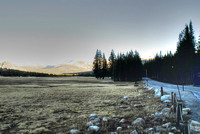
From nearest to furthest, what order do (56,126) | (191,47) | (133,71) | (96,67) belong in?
(56,126) → (191,47) → (133,71) → (96,67)

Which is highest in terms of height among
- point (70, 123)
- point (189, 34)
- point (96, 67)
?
point (189, 34)

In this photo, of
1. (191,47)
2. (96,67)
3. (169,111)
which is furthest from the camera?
(96,67)

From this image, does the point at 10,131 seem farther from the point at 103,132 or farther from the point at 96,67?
the point at 96,67

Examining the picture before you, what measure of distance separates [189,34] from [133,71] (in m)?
29.2

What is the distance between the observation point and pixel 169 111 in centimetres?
905

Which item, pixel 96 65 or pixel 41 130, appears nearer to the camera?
pixel 41 130

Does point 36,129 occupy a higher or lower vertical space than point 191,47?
lower

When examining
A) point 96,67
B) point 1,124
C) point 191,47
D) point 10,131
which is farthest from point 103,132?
point 96,67

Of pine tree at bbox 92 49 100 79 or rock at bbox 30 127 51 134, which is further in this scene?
pine tree at bbox 92 49 100 79

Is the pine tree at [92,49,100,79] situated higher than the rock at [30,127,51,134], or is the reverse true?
the pine tree at [92,49,100,79]

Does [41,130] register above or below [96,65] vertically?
below

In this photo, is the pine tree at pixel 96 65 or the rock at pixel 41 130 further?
the pine tree at pixel 96 65

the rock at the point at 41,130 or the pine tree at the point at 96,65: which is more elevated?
the pine tree at the point at 96,65

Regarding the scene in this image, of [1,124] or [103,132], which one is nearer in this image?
[103,132]
